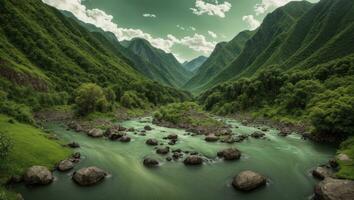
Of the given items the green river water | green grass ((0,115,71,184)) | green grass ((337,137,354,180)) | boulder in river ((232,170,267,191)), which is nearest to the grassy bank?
green grass ((0,115,71,184))

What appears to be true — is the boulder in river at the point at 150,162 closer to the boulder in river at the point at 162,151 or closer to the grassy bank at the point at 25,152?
the boulder in river at the point at 162,151

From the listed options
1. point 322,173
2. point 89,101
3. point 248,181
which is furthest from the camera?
point 89,101

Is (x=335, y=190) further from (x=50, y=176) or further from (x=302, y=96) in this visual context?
(x=302, y=96)

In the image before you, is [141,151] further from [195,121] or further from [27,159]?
[195,121]

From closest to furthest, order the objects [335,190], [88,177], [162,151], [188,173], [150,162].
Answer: [335,190] → [88,177] → [188,173] → [150,162] → [162,151]

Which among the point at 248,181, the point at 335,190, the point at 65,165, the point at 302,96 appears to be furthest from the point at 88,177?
the point at 302,96

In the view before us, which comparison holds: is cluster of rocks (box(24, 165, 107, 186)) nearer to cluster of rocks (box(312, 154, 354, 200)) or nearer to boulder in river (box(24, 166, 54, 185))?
boulder in river (box(24, 166, 54, 185))
